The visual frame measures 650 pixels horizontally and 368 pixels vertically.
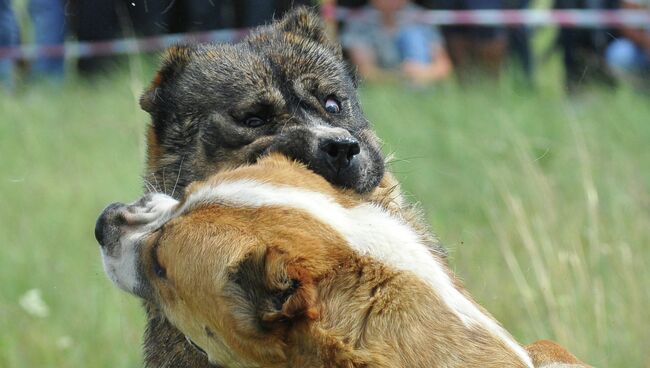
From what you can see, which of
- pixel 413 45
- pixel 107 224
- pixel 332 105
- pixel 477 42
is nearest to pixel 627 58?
pixel 477 42

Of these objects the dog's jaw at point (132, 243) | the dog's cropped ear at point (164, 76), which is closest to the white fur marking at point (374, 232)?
the dog's jaw at point (132, 243)

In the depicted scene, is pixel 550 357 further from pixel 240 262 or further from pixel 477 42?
pixel 477 42

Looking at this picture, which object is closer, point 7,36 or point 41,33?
point 41,33

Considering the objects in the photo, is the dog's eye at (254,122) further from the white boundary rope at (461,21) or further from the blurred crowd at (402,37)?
the white boundary rope at (461,21)

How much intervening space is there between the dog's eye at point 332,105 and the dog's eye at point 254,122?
0.36 metres

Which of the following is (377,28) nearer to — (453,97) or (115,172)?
(453,97)

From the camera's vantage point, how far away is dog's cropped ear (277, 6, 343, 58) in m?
6.44

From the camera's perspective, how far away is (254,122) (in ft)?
18.6

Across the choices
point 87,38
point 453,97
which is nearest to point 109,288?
point 453,97

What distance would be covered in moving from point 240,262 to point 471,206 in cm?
491

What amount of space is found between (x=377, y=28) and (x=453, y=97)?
7.51 feet

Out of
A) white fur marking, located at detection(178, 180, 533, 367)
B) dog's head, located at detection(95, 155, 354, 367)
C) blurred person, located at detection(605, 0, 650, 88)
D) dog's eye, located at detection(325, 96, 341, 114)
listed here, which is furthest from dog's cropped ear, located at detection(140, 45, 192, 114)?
blurred person, located at detection(605, 0, 650, 88)

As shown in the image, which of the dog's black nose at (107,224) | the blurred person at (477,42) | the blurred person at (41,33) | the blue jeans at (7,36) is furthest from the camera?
the blurred person at (477,42)

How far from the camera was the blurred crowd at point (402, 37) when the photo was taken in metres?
12.8
